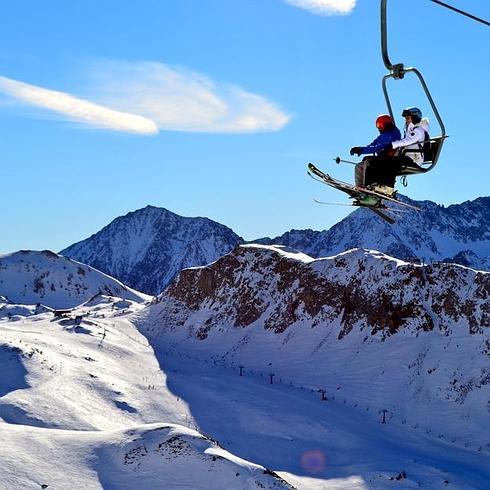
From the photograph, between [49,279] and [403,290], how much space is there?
288 feet

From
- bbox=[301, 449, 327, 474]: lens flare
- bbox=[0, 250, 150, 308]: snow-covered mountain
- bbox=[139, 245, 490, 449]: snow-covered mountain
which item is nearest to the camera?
bbox=[301, 449, 327, 474]: lens flare

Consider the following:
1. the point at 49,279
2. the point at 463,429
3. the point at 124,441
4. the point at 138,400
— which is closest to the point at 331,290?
the point at 463,429

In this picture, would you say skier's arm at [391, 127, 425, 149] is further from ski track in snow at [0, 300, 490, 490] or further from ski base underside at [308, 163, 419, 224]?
ski track in snow at [0, 300, 490, 490]

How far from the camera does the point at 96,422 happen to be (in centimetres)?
3272

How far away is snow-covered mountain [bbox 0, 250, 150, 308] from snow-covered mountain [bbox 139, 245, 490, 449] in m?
47.3

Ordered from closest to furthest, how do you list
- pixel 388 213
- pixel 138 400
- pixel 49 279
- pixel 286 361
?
pixel 388 213 → pixel 138 400 → pixel 286 361 → pixel 49 279

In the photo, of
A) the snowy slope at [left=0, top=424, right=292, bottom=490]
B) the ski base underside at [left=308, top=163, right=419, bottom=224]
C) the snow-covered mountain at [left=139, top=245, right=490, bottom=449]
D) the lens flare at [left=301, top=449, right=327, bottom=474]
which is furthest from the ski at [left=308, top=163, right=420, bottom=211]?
the snow-covered mountain at [left=139, top=245, right=490, bottom=449]

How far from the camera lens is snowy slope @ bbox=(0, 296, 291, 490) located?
801 inches

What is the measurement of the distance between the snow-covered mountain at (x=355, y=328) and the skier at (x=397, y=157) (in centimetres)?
3286

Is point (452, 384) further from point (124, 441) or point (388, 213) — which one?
point (388, 213)

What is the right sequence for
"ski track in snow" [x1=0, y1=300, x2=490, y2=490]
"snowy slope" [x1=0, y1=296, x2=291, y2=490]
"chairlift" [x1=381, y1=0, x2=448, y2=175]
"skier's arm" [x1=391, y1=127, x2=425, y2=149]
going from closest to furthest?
"chairlift" [x1=381, y1=0, x2=448, y2=175], "skier's arm" [x1=391, y1=127, x2=425, y2=149], "snowy slope" [x1=0, y1=296, x2=291, y2=490], "ski track in snow" [x1=0, y1=300, x2=490, y2=490]

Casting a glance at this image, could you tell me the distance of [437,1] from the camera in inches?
318

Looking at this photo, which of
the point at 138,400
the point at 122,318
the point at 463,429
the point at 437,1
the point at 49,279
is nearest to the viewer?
the point at 437,1

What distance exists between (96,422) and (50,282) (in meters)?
100
